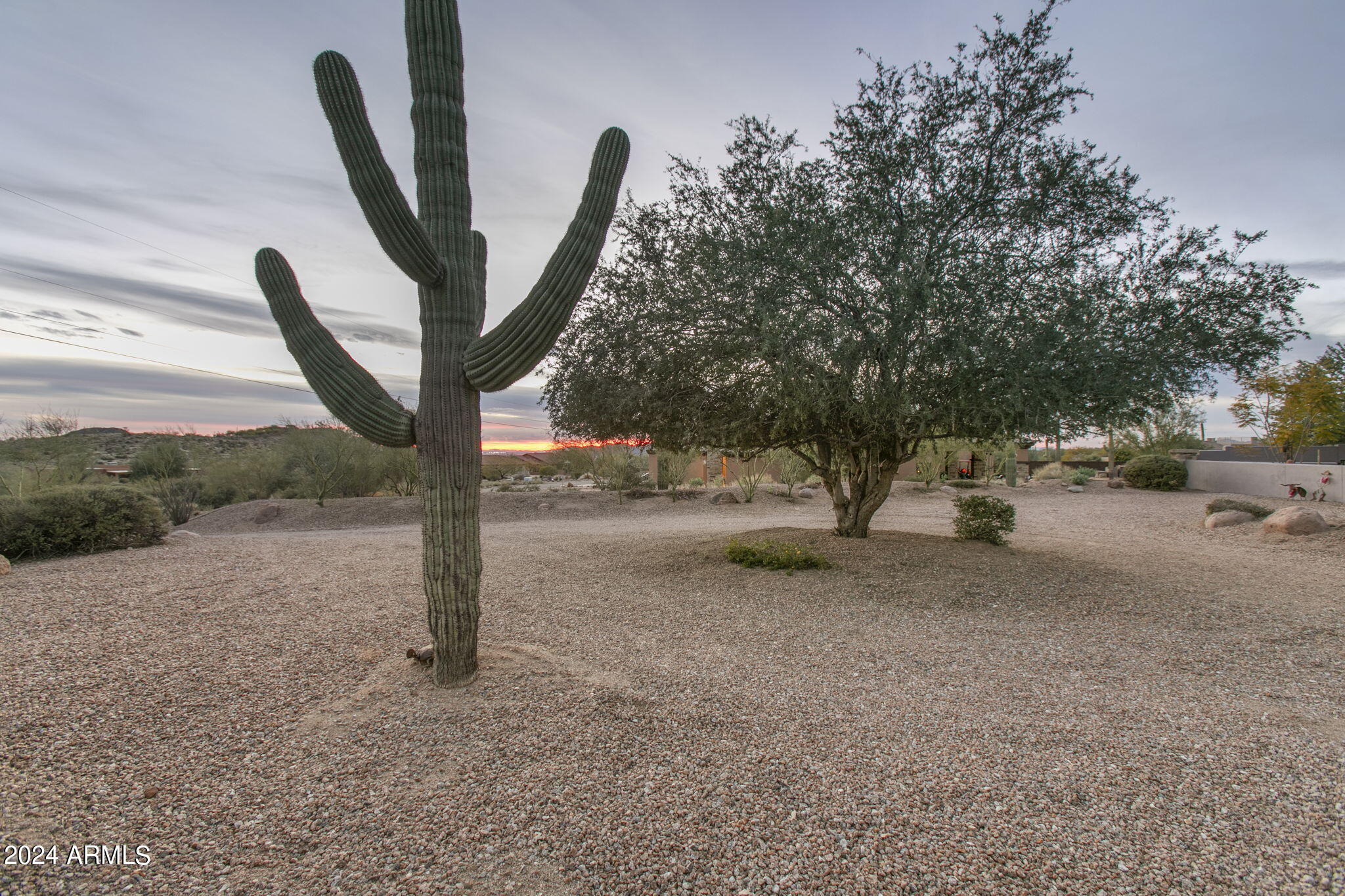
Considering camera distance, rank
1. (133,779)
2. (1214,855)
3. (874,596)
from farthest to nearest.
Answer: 1. (874,596)
2. (133,779)
3. (1214,855)

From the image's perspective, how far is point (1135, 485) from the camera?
19.6 m

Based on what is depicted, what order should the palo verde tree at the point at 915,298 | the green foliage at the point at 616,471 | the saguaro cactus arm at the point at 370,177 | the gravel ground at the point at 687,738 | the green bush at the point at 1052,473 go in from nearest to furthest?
the gravel ground at the point at 687,738
the saguaro cactus arm at the point at 370,177
the palo verde tree at the point at 915,298
the green foliage at the point at 616,471
the green bush at the point at 1052,473

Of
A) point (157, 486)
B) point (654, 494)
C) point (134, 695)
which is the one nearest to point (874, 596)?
point (134, 695)

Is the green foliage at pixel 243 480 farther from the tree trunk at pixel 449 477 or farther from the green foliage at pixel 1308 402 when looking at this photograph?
the green foliage at pixel 1308 402

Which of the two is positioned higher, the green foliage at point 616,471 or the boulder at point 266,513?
the green foliage at point 616,471

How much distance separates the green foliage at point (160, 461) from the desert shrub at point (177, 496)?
176 centimetres

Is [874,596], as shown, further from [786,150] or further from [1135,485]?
[1135,485]

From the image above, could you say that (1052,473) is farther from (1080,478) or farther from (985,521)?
(985,521)

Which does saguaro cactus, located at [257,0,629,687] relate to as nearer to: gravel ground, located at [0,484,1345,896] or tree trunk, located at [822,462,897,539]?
gravel ground, located at [0,484,1345,896]

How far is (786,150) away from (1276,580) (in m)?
8.05

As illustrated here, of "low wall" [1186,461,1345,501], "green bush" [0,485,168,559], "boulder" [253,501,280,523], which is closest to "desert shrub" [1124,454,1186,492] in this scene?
"low wall" [1186,461,1345,501]

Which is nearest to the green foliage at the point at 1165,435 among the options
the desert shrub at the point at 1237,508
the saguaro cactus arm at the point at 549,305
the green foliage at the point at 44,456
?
the desert shrub at the point at 1237,508

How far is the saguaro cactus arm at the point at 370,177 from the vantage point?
3623 millimetres

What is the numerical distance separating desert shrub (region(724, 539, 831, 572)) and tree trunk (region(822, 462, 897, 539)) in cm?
127
